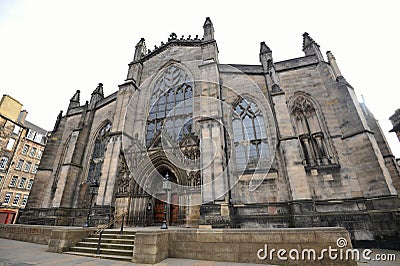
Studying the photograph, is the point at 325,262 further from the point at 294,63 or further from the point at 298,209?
the point at 294,63

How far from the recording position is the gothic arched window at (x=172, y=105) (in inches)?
483

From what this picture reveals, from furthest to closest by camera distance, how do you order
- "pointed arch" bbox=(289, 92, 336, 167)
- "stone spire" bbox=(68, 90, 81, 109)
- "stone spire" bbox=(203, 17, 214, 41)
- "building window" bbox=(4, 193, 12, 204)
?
"building window" bbox=(4, 193, 12, 204)
"stone spire" bbox=(68, 90, 81, 109)
"stone spire" bbox=(203, 17, 214, 41)
"pointed arch" bbox=(289, 92, 336, 167)

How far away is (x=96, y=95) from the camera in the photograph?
671 inches

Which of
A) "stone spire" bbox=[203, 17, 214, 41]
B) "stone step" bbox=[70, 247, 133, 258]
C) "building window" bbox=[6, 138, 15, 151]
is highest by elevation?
"stone spire" bbox=[203, 17, 214, 41]

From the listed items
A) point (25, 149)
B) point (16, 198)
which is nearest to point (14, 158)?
point (25, 149)

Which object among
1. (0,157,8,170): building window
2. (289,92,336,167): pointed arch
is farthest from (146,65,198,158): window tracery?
(0,157,8,170): building window

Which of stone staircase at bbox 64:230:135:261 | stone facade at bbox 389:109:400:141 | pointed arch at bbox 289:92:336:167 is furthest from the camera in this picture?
stone facade at bbox 389:109:400:141

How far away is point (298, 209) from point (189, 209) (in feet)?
16.7

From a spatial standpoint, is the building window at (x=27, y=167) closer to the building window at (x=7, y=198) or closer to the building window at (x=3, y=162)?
the building window at (x=3, y=162)

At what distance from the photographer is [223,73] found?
13109 millimetres

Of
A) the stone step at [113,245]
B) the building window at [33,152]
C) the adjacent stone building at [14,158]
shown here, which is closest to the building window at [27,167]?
the adjacent stone building at [14,158]

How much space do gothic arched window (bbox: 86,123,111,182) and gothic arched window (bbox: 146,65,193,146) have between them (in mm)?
3973

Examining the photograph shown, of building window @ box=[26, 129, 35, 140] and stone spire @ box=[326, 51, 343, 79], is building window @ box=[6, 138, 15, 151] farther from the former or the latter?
stone spire @ box=[326, 51, 343, 79]

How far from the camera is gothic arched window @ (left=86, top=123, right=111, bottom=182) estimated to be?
13.5 m
